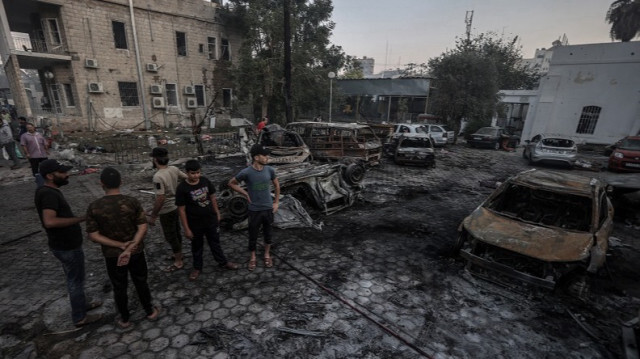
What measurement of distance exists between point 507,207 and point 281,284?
464 centimetres

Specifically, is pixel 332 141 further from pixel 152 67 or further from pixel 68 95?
pixel 68 95

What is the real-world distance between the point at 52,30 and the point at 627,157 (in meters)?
28.5

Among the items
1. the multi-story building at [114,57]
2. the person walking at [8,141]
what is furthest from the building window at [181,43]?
A: the person walking at [8,141]

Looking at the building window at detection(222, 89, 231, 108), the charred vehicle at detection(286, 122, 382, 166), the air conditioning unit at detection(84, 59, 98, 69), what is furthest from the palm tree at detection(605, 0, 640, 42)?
the air conditioning unit at detection(84, 59, 98, 69)

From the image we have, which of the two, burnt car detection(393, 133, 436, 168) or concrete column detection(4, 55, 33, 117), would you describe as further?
concrete column detection(4, 55, 33, 117)

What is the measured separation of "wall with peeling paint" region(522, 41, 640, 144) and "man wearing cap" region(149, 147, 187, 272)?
914 inches

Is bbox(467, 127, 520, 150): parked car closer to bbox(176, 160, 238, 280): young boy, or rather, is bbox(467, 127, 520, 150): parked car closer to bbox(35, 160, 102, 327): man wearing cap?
bbox(176, 160, 238, 280): young boy

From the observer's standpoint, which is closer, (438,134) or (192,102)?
(438,134)

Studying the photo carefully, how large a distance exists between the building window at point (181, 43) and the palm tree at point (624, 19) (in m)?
37.4

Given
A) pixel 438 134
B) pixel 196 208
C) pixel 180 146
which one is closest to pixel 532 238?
pixel 196 208

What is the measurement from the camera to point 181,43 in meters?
20.3

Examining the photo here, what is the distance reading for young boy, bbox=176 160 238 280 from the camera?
390cm

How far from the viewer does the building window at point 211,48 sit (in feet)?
70.2

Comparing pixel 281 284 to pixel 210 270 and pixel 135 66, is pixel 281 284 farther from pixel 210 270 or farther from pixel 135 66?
pixel 135 66
